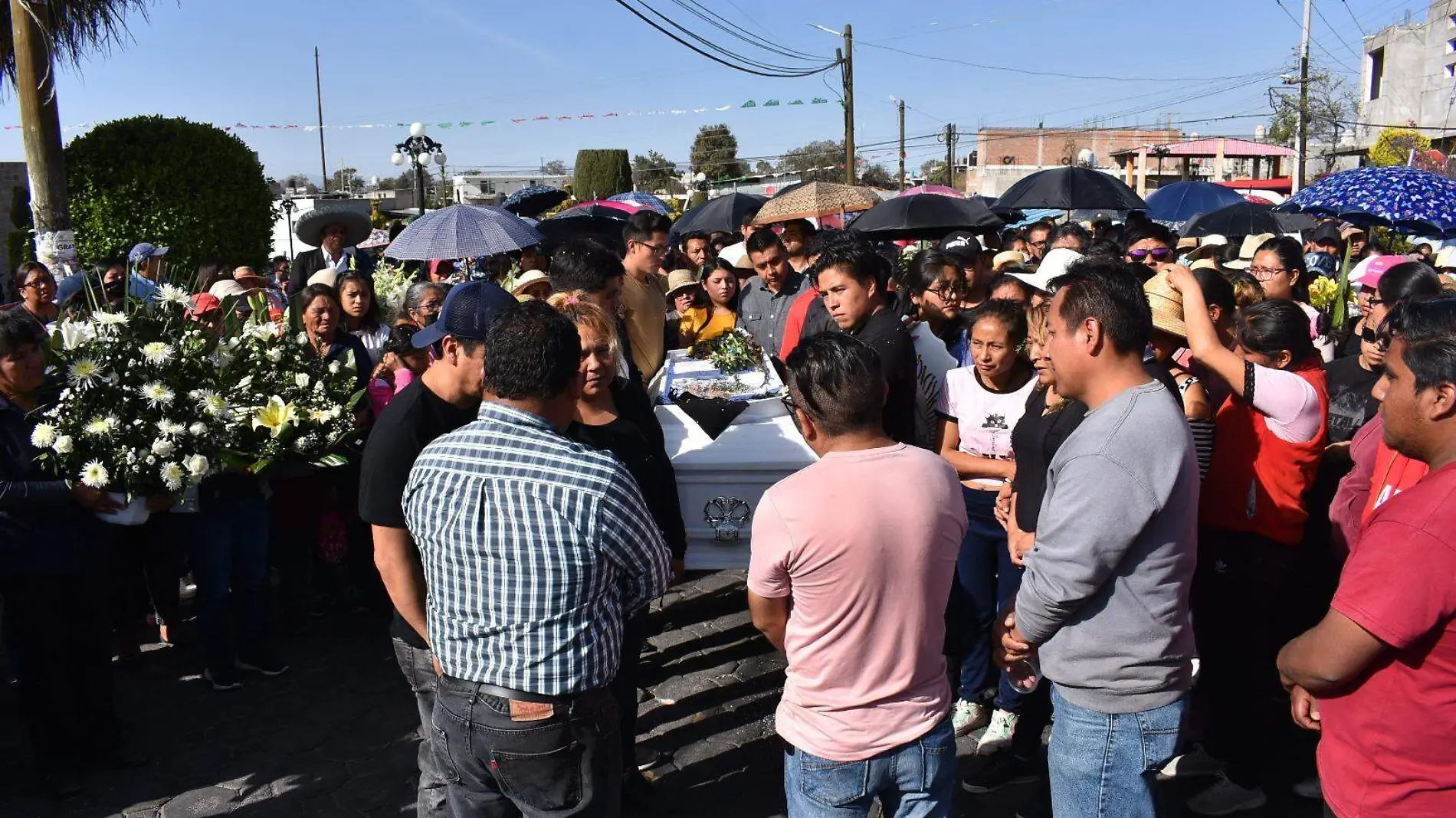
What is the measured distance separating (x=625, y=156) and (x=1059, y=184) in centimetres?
2313

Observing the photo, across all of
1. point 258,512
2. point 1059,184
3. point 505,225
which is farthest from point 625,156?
point 258,512

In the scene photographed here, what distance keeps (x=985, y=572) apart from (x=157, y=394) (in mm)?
3311

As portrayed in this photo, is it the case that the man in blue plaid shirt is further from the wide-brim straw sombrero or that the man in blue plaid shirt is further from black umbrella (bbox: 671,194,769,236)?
black umbrella (bbox: 671,194,769,236)

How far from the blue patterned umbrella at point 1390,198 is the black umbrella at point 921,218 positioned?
3.46 meters

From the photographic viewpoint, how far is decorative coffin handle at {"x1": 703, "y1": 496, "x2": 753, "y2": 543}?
403 cm

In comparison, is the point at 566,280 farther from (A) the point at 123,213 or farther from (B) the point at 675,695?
(A) the point at 123,213

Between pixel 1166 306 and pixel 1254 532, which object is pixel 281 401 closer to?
pixel 1166 306

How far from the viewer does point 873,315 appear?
163 inches

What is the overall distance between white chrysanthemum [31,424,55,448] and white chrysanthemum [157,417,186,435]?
1.15 feet

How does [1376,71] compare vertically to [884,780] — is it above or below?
above

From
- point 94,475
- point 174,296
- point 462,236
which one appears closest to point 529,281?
point 462,236

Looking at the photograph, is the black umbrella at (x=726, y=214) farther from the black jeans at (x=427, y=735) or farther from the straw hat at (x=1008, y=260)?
the black jeans at (x=427, y=735)

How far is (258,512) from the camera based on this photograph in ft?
15.0

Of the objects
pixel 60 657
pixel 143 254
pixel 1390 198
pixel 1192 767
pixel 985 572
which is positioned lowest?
pixel 1192 767
